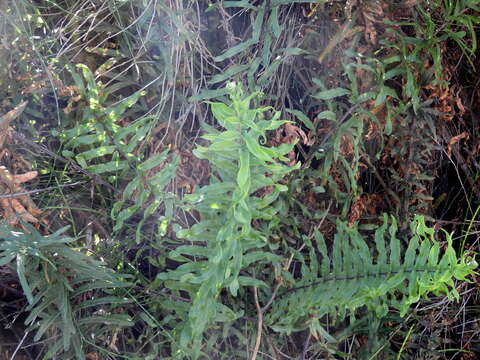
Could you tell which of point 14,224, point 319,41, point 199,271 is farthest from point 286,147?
point 14,224

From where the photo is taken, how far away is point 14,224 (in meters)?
1.08

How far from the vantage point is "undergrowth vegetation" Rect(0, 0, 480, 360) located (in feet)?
3.59

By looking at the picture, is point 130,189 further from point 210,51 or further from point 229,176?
point 210,51

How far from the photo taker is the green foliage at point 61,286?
98 cm

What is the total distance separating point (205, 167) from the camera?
4.03ft

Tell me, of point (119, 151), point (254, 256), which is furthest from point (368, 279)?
point (119, 151)

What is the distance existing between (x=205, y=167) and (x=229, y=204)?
0.86ft

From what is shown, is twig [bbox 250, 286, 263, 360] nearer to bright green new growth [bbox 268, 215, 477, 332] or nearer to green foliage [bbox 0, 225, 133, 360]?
bright green new growth [bbox 268, 215, 477, 332]

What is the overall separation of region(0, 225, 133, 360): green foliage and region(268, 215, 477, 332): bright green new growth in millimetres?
345

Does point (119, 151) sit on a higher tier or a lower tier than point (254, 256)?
higher

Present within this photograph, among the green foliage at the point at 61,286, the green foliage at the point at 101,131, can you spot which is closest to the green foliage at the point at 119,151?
the green foliage at the point at 101,131

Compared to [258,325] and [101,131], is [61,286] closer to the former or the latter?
[101,131]

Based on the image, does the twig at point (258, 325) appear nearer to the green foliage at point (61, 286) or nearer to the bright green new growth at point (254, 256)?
the bright green new growth at point (254, 256)

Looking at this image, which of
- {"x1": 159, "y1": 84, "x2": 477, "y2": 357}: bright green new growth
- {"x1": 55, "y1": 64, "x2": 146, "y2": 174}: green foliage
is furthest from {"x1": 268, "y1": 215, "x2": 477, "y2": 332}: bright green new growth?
{"x1": 55, "y1": 64, "x2": 146, "y2": 174}: green foliage
